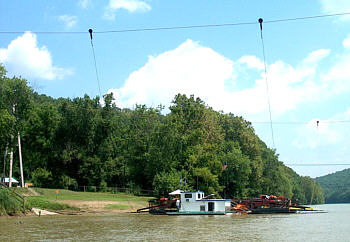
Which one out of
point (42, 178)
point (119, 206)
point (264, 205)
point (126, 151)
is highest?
point (126, 151)

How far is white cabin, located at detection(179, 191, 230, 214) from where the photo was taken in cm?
5625

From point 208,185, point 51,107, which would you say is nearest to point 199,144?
point 208,185

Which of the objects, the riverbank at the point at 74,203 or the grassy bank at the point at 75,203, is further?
the grassy bank at the point at 75,203

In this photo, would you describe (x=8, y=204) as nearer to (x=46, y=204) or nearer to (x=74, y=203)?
(x=46, y=204)

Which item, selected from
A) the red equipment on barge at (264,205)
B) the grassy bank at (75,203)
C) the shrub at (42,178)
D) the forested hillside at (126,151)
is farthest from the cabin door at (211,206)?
the shrub at (42,178)

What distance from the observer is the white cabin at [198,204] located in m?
56.2

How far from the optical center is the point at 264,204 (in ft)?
211

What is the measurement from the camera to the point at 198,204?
187ft

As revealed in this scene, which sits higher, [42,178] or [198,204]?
[42,178]

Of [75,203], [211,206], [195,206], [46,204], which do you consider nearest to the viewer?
[46,204]

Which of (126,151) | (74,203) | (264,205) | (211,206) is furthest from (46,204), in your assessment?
(126,151)

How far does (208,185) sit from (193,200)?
70.0 feet

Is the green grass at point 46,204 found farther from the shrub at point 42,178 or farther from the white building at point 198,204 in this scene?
the shrub at point 42,178

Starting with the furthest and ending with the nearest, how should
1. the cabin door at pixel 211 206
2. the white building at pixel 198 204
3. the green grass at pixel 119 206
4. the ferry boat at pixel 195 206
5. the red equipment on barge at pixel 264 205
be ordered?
the red equipment on barge at pixel 264 205 → the green grass at pixel 119 206 → the cabin door at pixel 211 206 → the white building at pixel 198 204 → the ferry boat at pixel 195 206
